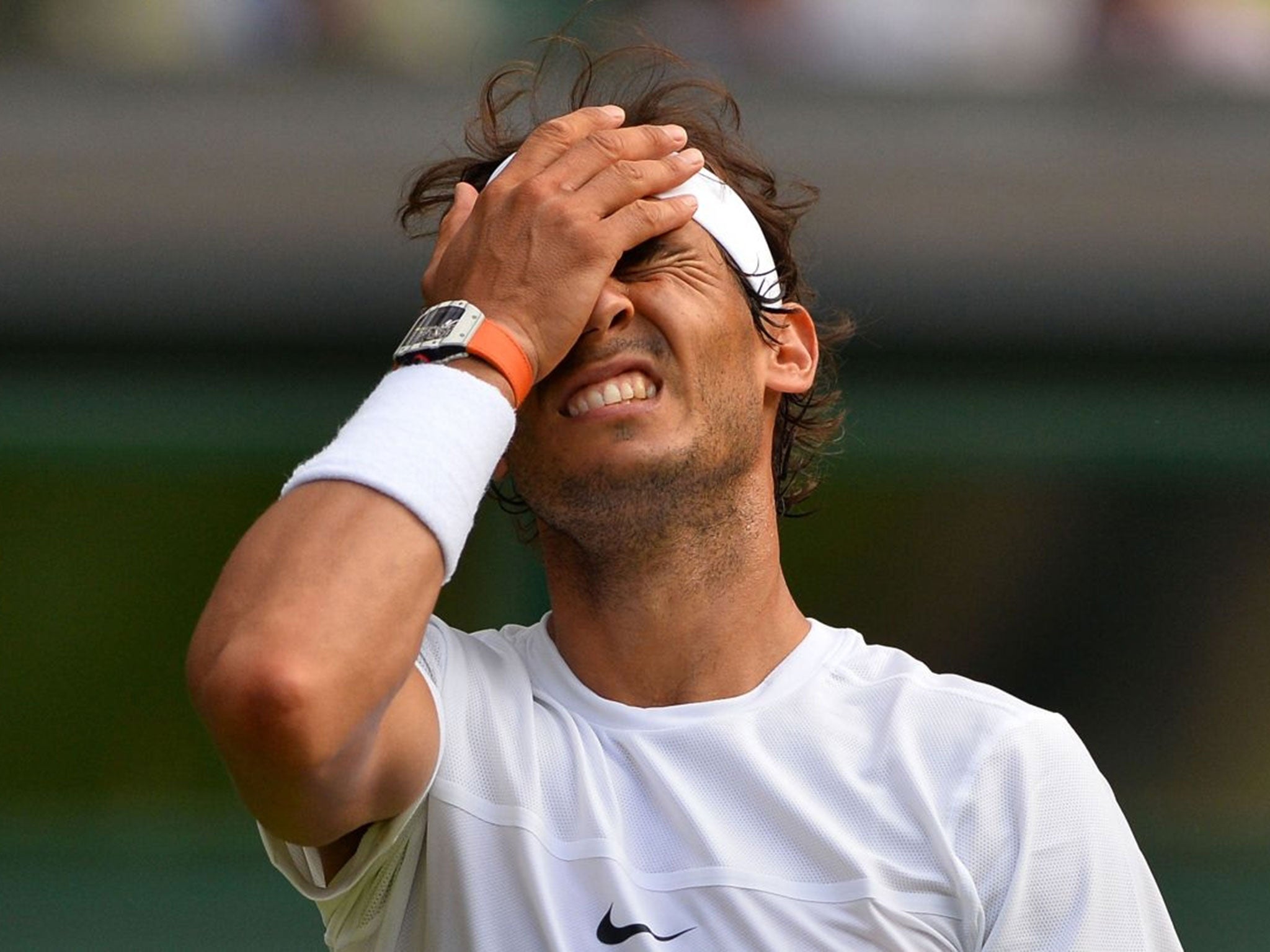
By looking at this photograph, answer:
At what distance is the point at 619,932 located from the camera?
2.02m

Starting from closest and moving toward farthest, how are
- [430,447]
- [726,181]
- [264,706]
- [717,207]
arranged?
[264,706] < [430,447] < [717,207] < [726,181]

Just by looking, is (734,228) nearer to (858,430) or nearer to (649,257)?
(649,257)

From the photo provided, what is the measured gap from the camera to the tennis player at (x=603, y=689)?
1.82 meters

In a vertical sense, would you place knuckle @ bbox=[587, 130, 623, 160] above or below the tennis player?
above

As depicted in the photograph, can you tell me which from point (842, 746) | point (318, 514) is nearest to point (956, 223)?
point (842, 746)

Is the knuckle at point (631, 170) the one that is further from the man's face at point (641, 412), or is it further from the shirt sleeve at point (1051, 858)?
the shirt sleeve at point (1051, 858)

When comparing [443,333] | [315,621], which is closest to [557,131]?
[443,333]

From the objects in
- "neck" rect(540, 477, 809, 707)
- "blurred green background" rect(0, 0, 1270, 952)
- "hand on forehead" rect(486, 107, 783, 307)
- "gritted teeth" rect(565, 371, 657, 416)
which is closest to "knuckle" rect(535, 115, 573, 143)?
"hand on forehead" rect(486, 107, 783, 307)

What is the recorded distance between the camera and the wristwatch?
1.99 metres

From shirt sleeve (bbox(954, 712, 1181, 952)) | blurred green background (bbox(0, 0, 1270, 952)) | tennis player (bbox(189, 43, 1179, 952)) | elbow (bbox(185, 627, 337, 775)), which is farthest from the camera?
blurred green background (bbox(0, 0, 1270, 952))

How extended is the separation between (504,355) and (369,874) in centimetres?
60

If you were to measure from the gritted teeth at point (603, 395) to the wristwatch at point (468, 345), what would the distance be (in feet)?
0.51

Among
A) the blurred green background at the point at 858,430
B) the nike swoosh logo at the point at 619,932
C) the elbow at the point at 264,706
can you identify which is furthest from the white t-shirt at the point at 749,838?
the blurred green background at the point at 858,430

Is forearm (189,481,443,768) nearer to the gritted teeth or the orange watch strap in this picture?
the orange watch strap
